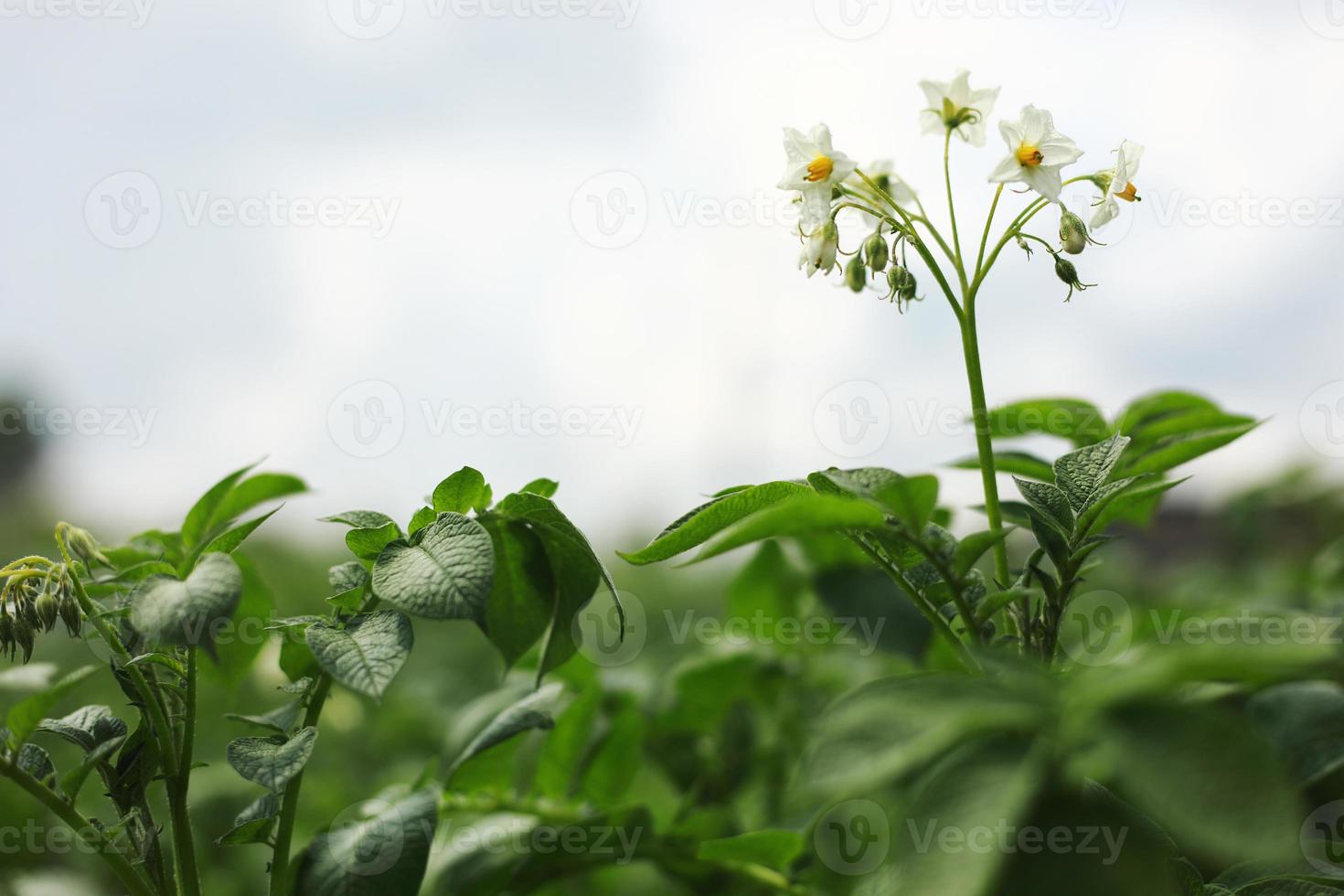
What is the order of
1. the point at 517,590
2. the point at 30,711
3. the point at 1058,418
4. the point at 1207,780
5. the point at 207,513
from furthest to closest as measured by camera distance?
the point at 1058,418
the point at 207,513
the point at 517,590
the point at 30,711
the point at 1207,780

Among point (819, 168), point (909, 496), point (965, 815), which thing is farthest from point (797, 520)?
point (819, 168)

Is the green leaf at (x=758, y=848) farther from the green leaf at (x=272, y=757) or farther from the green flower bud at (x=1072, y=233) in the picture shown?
the green flower bud at (x=1072, y=233)

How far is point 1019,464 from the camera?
889mm

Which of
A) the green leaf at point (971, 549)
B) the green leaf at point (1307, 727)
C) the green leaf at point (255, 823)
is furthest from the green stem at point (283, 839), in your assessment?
the green leaf at point (1307, 727)

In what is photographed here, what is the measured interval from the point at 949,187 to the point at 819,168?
111 millimetres

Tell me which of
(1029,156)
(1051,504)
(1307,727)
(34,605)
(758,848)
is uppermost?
(1029,156)

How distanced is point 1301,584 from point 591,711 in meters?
1.36

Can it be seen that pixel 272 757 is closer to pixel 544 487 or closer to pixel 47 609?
pixel 47 609

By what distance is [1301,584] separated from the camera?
158 cm

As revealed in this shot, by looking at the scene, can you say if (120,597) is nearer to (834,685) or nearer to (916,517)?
(916,517)

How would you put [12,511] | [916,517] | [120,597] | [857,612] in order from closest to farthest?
[916,517] < [120,597] < [857,612] < [12,511]

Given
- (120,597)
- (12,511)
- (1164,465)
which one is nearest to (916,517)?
(1164,465)

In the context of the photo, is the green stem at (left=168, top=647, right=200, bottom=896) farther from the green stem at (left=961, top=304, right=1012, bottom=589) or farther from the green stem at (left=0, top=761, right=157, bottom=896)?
the green stem at (left=961, top=304, right=1012, bottom=589)

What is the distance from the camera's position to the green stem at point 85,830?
57 cm
